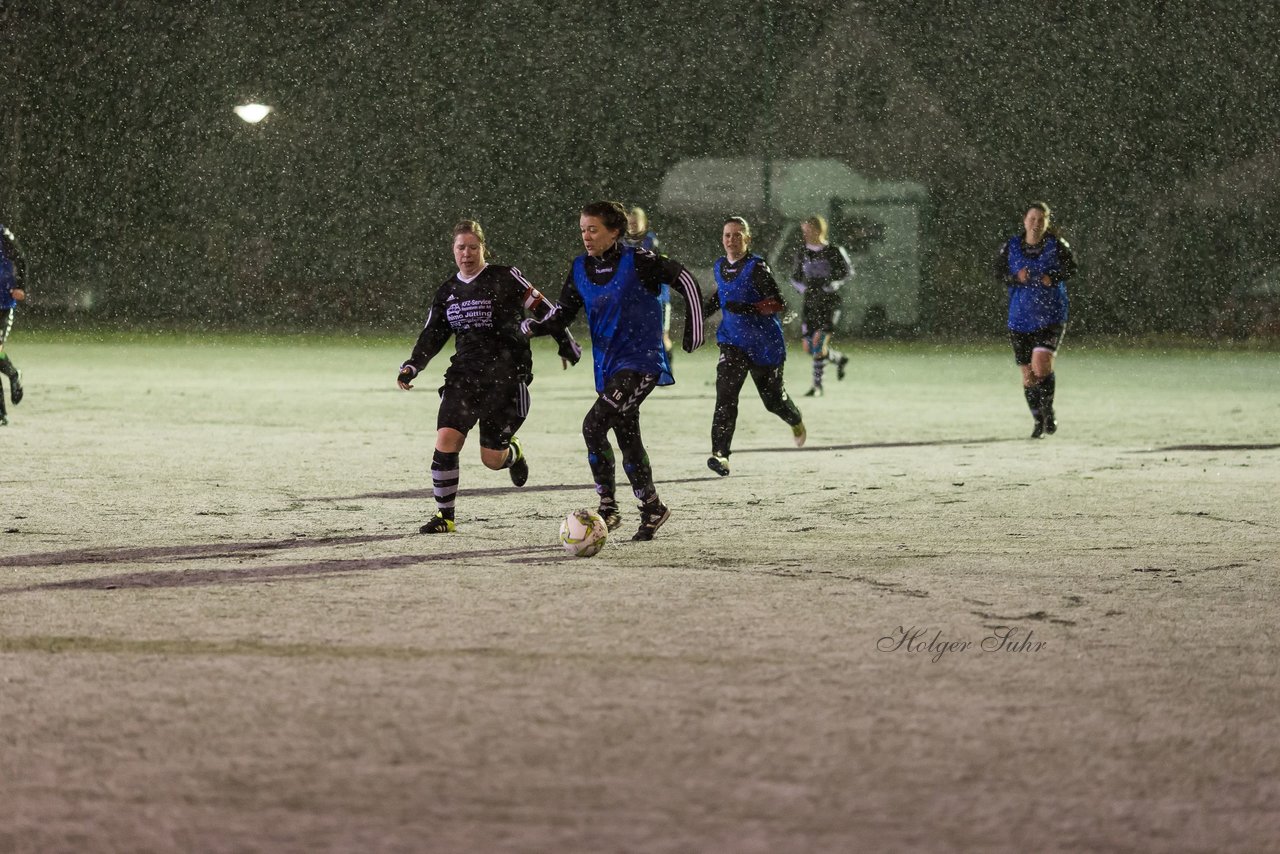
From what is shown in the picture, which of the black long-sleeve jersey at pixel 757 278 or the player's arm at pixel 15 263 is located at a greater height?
the player's arm at pixel 15 263

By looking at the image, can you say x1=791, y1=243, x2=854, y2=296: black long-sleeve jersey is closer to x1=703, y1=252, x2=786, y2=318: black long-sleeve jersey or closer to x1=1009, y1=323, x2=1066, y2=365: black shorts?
x1=1009, y1=323, x2=1066, y2=365: black shorts

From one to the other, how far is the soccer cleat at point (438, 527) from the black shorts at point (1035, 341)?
7.14m

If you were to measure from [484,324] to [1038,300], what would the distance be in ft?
22.5

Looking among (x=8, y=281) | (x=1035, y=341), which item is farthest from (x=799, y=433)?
(x=8, y=281)

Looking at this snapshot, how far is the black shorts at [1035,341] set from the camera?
15.3 m

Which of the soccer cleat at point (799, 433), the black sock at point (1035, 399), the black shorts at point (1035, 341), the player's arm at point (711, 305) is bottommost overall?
Answer: the soccer cleat at point (799, 433)

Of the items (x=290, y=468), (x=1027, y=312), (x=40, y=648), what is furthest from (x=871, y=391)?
(x=40, y=648)

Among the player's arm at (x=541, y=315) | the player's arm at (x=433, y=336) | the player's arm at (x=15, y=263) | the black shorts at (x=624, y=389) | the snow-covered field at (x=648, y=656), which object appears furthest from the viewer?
the player's arm at (x=15, y=263)

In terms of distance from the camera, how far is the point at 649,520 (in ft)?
30.7

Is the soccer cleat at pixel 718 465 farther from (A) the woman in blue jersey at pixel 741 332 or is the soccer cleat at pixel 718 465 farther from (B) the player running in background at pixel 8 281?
(B) the player running in background at pixel 8 281

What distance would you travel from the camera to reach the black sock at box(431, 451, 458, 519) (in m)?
9.50
